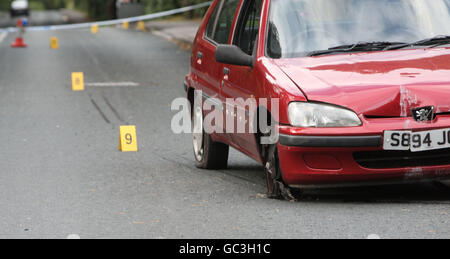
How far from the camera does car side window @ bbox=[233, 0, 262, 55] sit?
24.1 ft

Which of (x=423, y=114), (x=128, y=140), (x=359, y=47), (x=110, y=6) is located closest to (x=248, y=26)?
(x=359, y=47)

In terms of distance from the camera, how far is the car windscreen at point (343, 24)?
6.94m

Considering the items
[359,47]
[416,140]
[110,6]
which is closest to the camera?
[416,140]

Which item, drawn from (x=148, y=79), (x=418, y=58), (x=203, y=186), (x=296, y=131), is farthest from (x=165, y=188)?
(x=148, y=79)

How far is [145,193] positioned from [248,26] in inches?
60.5

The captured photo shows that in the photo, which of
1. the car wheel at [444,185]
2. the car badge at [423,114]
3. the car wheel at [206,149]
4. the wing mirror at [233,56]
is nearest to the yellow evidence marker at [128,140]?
the car wheel at [206,149]

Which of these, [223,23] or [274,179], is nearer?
[274,179]

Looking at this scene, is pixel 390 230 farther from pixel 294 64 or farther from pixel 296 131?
pixel 294 64

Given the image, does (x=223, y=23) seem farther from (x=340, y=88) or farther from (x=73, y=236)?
(x=73, y=236)

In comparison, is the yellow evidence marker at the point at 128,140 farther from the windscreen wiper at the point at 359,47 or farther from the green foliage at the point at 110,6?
the green foliage at the point at 110,6

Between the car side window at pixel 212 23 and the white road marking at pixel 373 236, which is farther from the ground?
the car side window at pixel 212 23

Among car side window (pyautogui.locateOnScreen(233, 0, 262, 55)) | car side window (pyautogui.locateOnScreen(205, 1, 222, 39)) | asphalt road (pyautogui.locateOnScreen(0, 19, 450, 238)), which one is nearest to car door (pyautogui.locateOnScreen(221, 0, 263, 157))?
car side window (pyautogui.locateOnScreen(233, 0, 262, 55))

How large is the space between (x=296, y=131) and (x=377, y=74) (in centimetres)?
72

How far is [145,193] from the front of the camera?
7.25 metres
